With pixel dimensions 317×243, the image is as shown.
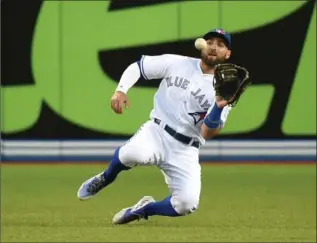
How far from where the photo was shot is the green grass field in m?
8.96

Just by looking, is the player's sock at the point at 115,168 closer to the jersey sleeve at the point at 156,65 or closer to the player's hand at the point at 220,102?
the jersey sleeve at the point at 156,65

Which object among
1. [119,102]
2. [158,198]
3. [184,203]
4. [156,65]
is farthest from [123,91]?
[158,198]

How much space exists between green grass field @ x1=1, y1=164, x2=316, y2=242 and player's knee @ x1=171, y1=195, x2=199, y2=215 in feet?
2.84

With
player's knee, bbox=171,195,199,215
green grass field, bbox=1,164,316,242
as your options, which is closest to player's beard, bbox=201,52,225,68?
player's knee, bbox=171,195,199,215

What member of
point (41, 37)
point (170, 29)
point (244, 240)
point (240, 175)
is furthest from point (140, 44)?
point (244, 240)

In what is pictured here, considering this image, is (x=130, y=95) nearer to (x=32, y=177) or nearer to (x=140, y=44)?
(x=140, y=44)

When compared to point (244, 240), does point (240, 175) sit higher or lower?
lower

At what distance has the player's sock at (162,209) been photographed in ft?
26.1

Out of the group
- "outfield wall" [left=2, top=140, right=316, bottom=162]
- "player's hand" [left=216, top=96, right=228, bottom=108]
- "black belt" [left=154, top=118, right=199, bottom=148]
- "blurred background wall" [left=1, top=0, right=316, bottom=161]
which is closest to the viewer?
"player's hand" [left=216, top=96, right=228, bottom=108]

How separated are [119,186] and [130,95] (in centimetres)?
280

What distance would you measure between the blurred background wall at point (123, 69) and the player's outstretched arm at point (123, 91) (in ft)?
25.4

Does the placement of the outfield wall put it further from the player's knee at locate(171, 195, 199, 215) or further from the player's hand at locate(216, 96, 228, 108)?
the player's hand at locate(216, 96, 228, 108)

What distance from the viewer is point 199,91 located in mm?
7559

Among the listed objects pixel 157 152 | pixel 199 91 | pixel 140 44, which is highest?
pixel 199 91
